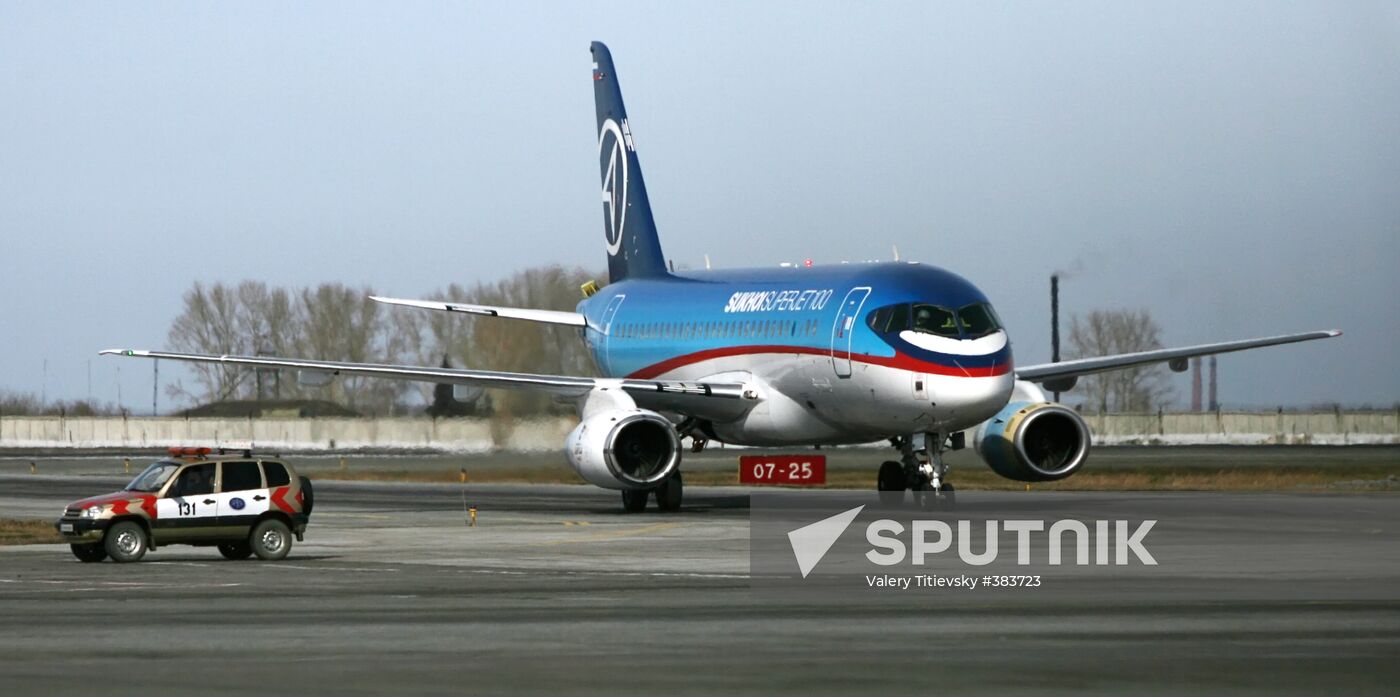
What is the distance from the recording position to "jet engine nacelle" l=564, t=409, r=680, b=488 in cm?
3597

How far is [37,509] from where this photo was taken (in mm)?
42688

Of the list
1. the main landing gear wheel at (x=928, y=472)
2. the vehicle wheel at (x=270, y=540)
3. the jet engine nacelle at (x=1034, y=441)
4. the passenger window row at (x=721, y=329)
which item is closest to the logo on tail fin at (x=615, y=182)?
the passenger window row at (x=721, y=329)

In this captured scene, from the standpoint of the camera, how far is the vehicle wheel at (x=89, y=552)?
2778cm

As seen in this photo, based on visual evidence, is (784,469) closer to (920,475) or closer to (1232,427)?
(920,475)

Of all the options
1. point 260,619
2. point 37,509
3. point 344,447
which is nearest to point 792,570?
point 260,619

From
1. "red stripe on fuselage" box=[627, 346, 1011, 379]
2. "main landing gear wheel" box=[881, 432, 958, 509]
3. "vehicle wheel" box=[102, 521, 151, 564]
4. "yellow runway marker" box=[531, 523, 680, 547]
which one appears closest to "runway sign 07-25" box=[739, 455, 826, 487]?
"main landing gear wheel" box=[881, 432, 958, 509]

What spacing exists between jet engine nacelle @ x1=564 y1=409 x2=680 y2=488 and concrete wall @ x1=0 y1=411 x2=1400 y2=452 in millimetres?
26137

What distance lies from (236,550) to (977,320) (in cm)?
1326

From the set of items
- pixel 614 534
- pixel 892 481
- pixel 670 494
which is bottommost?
pixel 614 534

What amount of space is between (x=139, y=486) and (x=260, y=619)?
35.5ft

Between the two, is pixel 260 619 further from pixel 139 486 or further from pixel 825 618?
pixel 139 486

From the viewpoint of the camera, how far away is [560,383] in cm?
3912

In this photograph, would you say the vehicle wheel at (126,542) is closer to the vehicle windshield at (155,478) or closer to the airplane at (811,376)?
the vehicle windshield at (155,478)

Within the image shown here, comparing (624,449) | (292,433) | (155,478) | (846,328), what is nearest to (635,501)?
(624,449)
